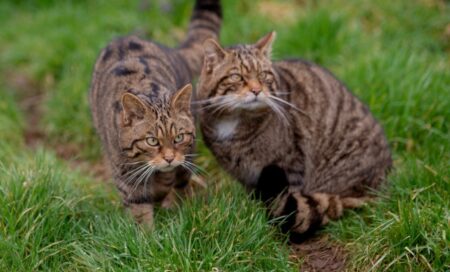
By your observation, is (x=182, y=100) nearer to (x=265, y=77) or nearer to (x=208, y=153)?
(x=265, y=77)

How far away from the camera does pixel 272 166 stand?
4.42 metres

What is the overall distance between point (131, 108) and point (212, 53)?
820 millimetres

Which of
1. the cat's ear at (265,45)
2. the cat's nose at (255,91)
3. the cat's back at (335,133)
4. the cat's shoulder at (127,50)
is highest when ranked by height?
the cat's ear at (265,45)

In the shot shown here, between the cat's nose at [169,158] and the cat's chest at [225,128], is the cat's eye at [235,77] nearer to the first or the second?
the cat's chest at [225,128]

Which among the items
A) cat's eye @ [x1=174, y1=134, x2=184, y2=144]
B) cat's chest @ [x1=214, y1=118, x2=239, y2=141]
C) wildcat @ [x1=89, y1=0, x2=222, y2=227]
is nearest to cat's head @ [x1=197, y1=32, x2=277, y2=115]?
cat's chest @ [x1=214, y1=118, x2=239, y2=141]

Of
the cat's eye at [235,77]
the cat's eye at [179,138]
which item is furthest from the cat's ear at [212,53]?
the cat's eye at [179,138]

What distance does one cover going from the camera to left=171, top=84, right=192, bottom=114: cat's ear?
3909 mm

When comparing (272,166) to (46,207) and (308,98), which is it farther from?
(46,207)

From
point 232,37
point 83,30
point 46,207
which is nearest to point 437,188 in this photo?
point 46,207

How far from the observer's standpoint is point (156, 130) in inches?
152

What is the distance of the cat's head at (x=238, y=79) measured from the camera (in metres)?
4.27

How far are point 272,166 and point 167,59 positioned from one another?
111 centimetres

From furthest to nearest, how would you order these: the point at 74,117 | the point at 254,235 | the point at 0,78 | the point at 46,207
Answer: the point at 0,78
the point at 74,117
the point at 46,207
the point at 254,235

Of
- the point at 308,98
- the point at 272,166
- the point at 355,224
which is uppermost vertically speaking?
the point at 308,98
